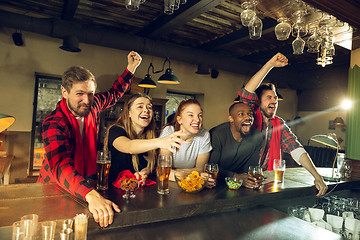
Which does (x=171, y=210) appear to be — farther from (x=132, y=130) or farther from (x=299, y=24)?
(x=299, y=24)

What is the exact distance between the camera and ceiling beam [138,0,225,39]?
350 centimetres

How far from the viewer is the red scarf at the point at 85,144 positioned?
1.87m

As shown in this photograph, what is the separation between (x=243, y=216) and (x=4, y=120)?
134cm

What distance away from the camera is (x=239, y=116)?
2.19 m

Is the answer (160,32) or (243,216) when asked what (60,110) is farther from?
(160,32)

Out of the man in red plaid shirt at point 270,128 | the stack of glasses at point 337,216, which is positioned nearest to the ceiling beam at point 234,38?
the man in red plaid shirt at point 270,128

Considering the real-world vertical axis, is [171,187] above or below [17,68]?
below

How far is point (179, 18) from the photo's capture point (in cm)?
398

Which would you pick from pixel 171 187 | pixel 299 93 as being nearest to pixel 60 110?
pixel 171 187

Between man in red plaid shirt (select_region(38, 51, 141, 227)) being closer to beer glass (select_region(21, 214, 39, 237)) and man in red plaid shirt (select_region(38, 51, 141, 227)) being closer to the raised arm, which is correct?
beer glass (select_region(21, 214, 39, 237))

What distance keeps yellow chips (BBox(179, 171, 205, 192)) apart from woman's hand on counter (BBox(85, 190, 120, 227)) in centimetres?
47

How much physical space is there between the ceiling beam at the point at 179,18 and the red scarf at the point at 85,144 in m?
2.32

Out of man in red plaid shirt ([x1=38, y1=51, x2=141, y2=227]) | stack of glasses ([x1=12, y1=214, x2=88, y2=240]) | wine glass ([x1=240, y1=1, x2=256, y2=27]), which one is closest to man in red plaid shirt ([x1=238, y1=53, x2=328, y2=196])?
wine glass ([x1=240, y1=1, x2=256, y2=27])

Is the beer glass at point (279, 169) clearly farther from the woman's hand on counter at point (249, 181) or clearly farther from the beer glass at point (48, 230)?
the beer glass at point (48, 230)
